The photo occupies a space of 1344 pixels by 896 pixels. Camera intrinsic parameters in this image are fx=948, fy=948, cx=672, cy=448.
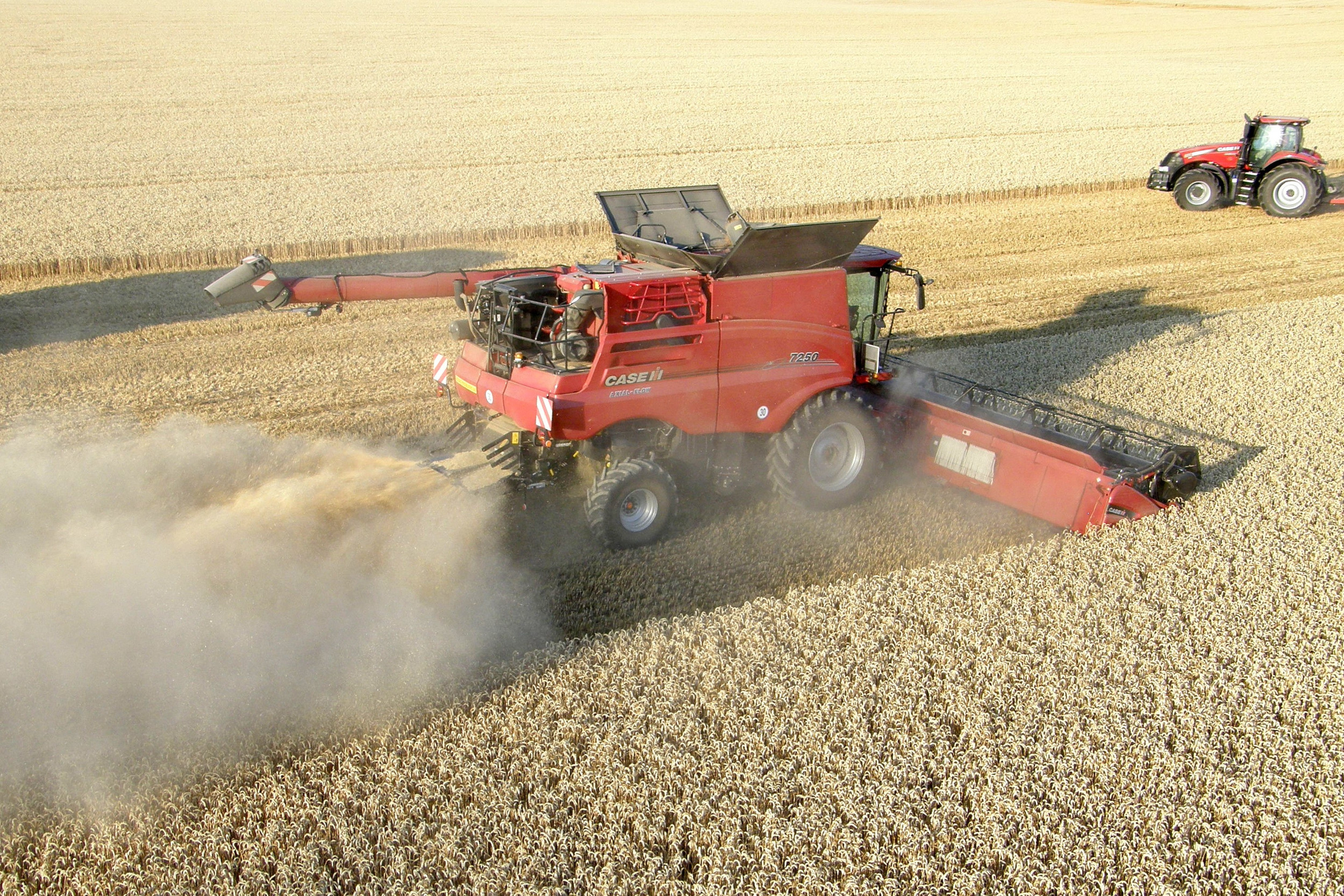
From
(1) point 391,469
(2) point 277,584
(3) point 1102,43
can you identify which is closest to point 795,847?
(2) point 277,584

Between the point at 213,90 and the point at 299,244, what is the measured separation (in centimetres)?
1883

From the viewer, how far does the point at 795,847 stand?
4.20 meters

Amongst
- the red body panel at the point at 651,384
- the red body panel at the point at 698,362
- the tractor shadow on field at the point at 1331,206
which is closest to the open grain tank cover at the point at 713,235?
the red body panel at the point at 698,362

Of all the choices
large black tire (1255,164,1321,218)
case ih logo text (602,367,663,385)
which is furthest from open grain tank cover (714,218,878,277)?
large black tire (1255,164,1321,218)

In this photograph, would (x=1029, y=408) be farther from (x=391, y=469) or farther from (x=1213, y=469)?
(x=391, y=469)

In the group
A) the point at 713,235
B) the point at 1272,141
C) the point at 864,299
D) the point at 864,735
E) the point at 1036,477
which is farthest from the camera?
the point at 1272,141

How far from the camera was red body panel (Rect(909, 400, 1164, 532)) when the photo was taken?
7.19m

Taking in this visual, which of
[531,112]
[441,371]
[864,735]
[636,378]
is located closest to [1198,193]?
[636,378]

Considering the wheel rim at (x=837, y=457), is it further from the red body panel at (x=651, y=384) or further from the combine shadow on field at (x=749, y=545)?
the red body panel at (x=651, y=384)

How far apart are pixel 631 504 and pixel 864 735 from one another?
2752 mm

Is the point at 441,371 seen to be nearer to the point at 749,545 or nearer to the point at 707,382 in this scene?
the point at 707,382

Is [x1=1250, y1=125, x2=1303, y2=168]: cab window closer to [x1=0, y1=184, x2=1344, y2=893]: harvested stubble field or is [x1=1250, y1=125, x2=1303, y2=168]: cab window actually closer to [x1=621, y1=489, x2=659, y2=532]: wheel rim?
[x1=0, y1=184, x2=1344, y2=893]: harvested stubble field

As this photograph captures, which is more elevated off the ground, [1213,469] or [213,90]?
[213,90]

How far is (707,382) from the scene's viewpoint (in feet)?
23.2
